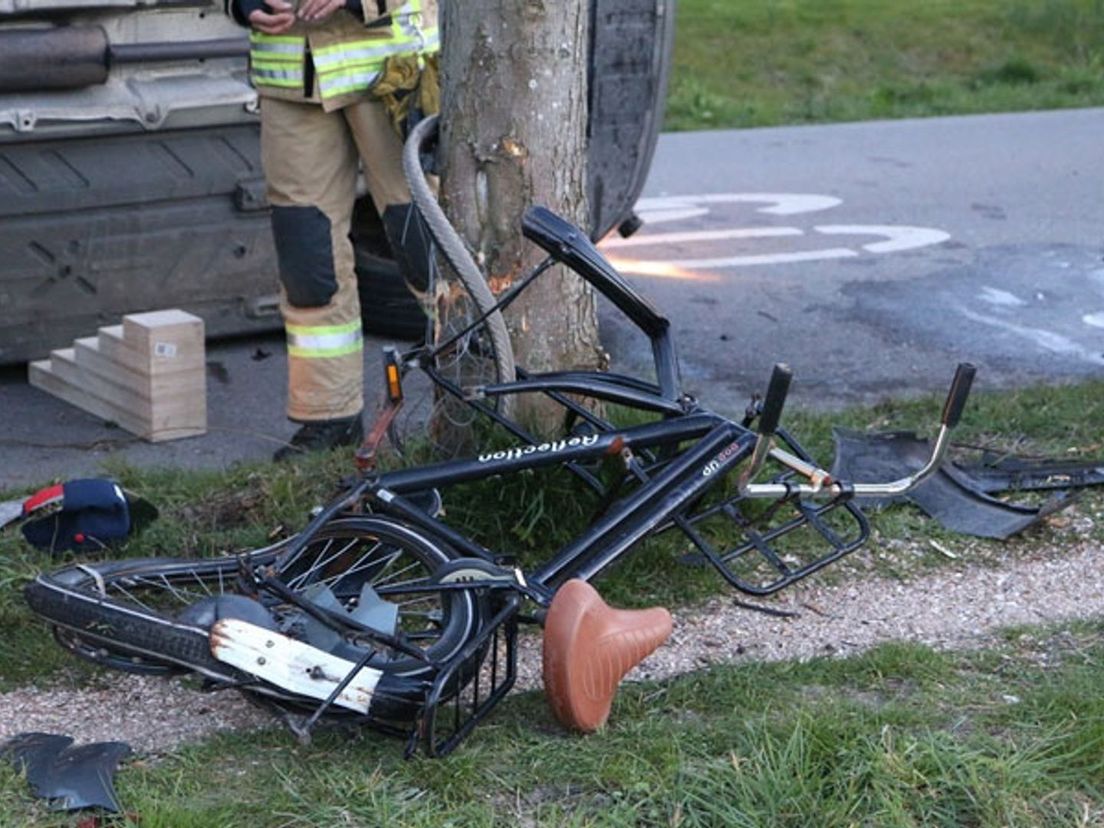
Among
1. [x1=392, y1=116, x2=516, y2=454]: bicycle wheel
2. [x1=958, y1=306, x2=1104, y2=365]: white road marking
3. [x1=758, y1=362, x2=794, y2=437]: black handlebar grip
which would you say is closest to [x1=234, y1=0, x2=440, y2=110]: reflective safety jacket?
[x1=392, y1=116, x2=516, y2=454]: bicycle wheel

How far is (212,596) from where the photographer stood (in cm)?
387

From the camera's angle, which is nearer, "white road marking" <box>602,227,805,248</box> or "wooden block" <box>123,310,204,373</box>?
"wooden block" <box>123,310,204,373</box>

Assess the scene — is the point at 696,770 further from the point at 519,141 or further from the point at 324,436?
the point at 324,436

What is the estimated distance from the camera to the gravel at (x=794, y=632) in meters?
3.95

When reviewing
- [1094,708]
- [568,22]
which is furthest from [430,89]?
[1094,708]

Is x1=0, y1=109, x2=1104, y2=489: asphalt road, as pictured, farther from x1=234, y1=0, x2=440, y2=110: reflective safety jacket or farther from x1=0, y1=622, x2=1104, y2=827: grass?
x1=0, y1=622, x2=1104, y2=827: grass

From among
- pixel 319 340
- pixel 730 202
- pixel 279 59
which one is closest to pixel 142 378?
pixel 319 340

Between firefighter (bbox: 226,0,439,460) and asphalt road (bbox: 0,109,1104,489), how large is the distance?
544 millimetres

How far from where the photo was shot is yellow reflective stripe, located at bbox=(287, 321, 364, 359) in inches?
230

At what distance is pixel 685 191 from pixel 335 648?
731cm

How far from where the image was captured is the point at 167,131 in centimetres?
671

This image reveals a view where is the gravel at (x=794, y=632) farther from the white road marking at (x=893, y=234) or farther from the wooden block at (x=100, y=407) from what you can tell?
the white road marking at (x=893, y=234)

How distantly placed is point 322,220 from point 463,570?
2265 millimetres

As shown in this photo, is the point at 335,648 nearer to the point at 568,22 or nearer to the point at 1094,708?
the point at 1094,708
